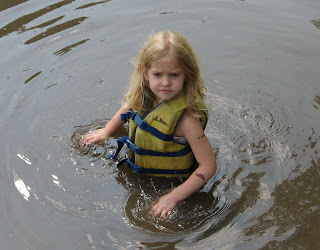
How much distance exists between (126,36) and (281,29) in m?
2.12

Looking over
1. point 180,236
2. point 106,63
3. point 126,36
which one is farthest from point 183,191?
point 126,36

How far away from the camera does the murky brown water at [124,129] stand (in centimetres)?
324

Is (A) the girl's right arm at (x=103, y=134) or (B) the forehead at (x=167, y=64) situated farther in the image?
(A) the girl's right arm at (x=103, y=134)

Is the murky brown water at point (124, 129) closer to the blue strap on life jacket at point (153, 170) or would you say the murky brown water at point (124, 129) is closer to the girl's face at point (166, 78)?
the blue strap on life jacket at point (153, 170)

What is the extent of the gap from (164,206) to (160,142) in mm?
503

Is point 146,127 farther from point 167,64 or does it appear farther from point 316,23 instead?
point 316,23

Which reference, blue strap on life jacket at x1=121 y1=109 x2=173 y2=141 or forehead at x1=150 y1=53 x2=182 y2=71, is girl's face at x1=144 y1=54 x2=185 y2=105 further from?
blue strap on life jacket at x1=121 y1=109 x2=173 y2=141

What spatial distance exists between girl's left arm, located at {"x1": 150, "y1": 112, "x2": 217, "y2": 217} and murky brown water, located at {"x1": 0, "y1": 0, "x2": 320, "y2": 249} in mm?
118

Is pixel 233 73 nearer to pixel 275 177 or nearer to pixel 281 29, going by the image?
pixel 281 29

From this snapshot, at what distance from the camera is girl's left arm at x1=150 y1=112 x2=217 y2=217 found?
3.29 metres

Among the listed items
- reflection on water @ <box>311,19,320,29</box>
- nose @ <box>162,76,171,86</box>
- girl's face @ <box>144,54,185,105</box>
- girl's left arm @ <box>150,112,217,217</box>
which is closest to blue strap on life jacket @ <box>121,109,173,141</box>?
girl's left arm @ <box>150,112,217,217</box>

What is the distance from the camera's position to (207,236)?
3.14 meters

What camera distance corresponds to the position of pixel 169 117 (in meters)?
3.31

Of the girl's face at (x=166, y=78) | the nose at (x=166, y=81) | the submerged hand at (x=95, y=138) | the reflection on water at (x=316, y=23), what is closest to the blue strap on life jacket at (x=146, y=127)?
the girl's face at (x=166, y=78)
